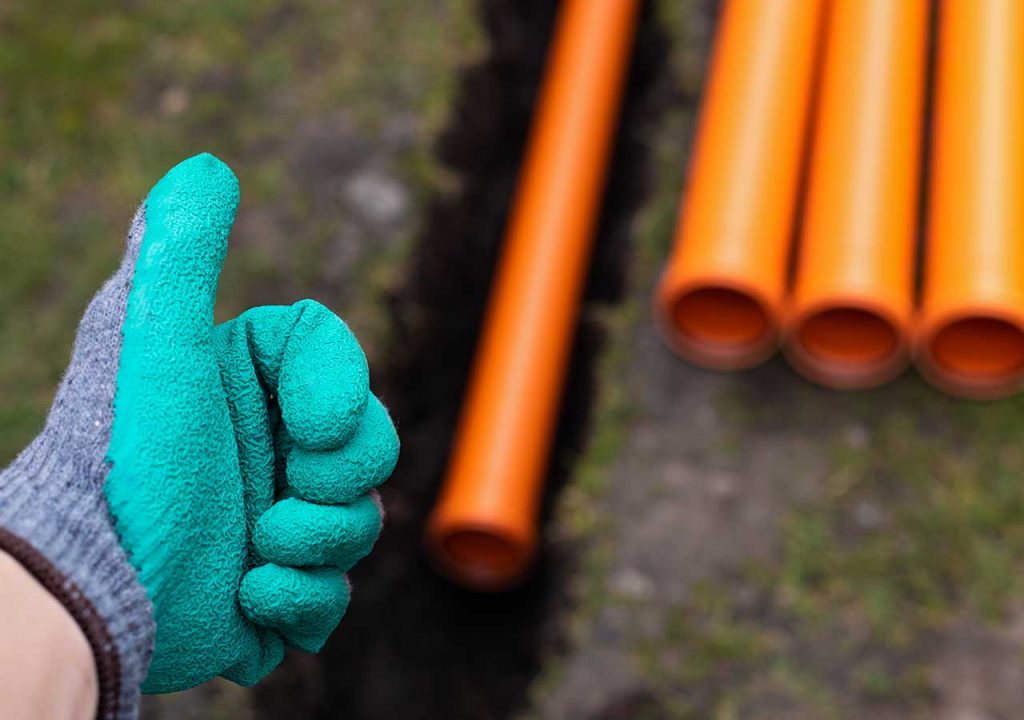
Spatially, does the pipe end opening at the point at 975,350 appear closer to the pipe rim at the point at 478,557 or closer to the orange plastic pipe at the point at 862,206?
the orange plastic pipe at the point at 862,206

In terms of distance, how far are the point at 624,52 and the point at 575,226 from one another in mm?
1116

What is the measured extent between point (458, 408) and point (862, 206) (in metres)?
1.74

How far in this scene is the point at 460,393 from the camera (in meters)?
4.08

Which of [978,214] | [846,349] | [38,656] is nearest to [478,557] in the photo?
[846,349]

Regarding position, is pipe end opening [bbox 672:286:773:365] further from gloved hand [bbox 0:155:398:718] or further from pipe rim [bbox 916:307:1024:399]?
gloved hand [bbox 0:155:398:718]

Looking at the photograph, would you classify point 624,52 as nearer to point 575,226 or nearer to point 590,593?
point 575,226

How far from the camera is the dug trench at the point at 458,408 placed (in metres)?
3.38

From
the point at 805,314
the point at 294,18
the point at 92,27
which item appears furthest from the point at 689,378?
the point at 92,27

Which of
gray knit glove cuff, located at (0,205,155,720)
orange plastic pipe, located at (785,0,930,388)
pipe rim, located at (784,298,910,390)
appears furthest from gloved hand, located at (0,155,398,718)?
pipe rim, located at (784,298,910,390)

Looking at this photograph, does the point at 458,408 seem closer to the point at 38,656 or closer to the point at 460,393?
the point at 460,393

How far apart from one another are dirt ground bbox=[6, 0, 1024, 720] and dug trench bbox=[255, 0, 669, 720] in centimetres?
1

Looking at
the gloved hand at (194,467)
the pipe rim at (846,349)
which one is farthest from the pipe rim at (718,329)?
the gloved hand at (194,467)

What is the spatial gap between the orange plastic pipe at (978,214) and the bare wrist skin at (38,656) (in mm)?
2889

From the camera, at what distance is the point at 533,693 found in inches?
128
